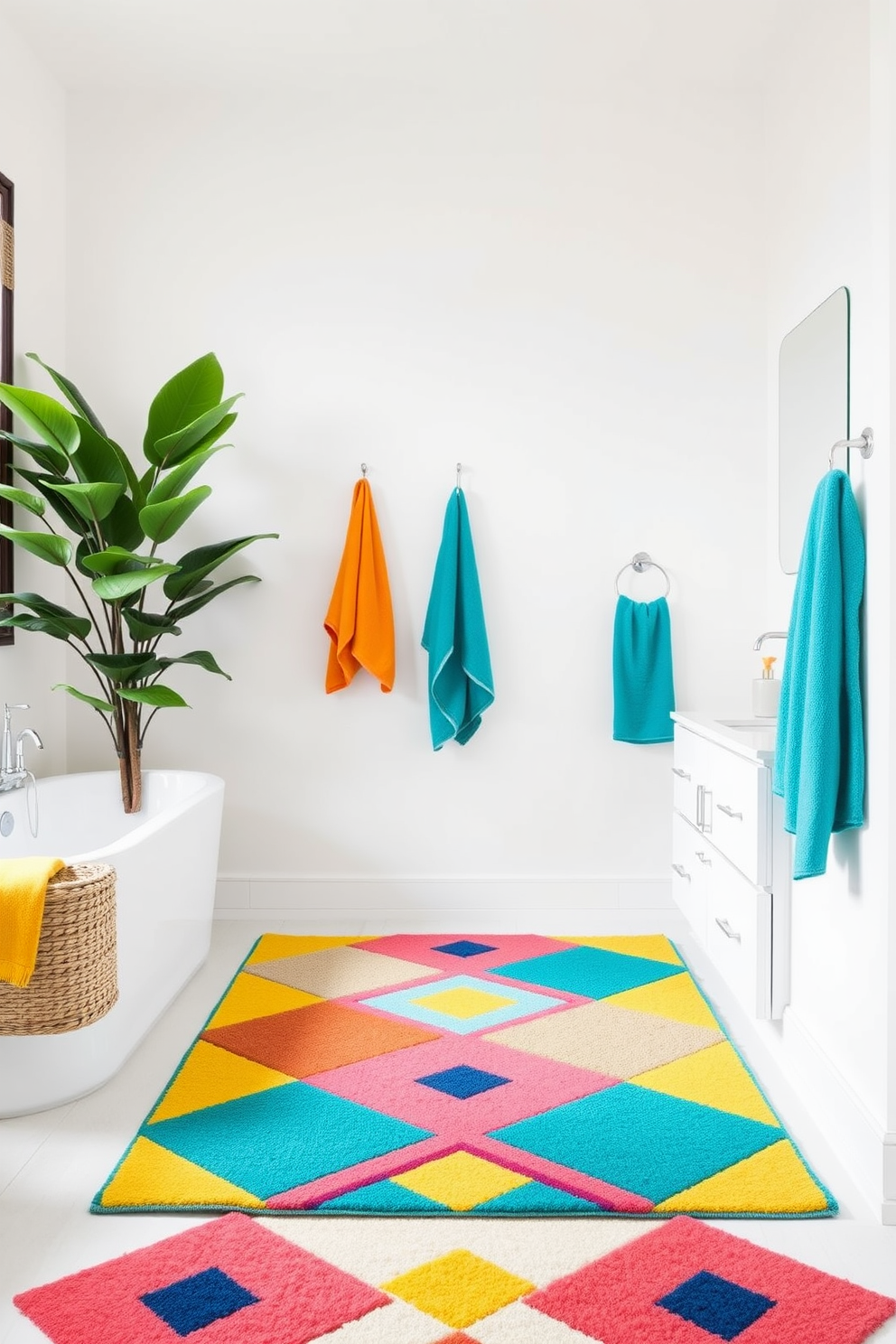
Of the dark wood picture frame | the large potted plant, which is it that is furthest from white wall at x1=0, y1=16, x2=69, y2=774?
the large potted plant

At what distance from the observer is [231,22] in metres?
3.35

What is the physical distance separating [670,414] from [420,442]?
2.83 feet

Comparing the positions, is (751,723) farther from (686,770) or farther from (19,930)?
(19,930)

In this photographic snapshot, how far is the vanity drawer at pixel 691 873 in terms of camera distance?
299 centimetres

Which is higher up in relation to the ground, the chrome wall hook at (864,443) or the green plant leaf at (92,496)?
the green plant leaf at (92,496)

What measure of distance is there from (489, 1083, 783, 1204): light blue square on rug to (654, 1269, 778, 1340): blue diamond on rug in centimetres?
25

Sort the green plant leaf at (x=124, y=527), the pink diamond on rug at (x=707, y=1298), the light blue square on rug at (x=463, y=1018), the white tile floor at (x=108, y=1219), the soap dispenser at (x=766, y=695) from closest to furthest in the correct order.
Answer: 1. the pink diamond on rug at (x=707, y=1298)
2. the white tile floor at (x=108, y=1219)
3. the light blue square on rug at (x=463, y=1018)
4. the soap dispenser at (x=766, y=695)
5. the green plant leaf at (x=124, y=527)

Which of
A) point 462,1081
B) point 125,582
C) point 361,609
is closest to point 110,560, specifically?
point 125,582

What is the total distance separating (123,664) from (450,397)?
1.45m

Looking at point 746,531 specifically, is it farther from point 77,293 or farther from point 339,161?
point 77,293

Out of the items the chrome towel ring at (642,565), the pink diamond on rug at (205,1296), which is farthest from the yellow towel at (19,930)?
the chrome towel ring at (642,565)

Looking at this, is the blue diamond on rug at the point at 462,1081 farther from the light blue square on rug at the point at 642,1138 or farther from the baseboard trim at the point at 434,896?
the baseboard trim at the point at 434,896

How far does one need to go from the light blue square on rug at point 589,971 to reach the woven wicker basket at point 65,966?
1346 millimetres

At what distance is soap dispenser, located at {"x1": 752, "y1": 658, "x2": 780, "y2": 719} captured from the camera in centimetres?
319
